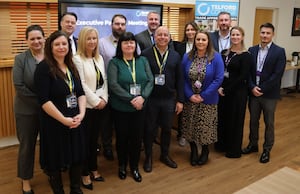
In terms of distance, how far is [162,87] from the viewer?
3.39 metres

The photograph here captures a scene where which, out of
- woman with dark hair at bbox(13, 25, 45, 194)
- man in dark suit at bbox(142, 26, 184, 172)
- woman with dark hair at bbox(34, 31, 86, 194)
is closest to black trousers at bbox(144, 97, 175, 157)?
man in dark suit at bbox(142, 26, 184, 172)

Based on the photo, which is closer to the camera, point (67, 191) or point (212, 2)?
point (67, 191)

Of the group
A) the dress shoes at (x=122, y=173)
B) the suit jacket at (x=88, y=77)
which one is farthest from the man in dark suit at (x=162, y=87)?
the suit jacket at (x=88, y=77)

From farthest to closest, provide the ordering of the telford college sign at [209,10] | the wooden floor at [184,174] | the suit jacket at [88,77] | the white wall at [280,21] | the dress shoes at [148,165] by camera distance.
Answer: the white wall at [280,21] → the telford college sign at [209,10] → the dress shoes at [148,165] → the wooden floor at [184,174] → the suit jacket at [88,77]

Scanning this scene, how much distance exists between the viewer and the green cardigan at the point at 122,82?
308 cm

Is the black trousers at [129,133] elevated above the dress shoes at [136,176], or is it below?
above

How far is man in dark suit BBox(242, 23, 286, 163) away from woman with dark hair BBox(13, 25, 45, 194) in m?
2.42

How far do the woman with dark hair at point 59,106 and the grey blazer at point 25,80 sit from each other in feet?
0.97

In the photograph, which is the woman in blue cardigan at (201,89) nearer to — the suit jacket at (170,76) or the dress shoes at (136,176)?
the suit jacket at (170,76)

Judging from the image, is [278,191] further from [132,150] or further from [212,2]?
[212,2]

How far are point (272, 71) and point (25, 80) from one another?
269cm

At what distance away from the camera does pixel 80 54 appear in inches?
114

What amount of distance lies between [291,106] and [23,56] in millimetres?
5672

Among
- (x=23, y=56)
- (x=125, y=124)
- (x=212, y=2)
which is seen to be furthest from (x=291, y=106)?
(x=23, y=56)
